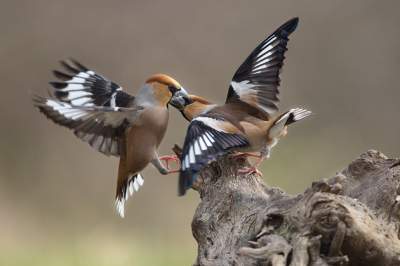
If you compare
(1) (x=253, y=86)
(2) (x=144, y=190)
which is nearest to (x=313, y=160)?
(2) (x=144, y=190)

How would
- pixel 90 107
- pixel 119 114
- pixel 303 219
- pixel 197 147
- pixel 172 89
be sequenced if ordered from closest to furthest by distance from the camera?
1. pixel 303 219
2. pixel 197 147
3. pixel 90 107
4. pixel 119 114
5. pixel 172 89

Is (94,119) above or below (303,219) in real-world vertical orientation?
above

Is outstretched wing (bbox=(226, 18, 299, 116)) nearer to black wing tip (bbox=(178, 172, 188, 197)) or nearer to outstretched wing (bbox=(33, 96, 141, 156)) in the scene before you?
outstretched wing (bbox=(33, 96, 141, 156))

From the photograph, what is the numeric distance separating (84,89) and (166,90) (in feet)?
0.71

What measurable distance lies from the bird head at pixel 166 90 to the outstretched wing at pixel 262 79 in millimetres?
128

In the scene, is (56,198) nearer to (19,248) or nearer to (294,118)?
(19,248)

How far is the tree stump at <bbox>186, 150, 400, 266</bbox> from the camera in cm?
171

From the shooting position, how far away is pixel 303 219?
1741 mm

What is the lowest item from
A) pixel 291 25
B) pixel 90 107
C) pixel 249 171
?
pixel 249 171

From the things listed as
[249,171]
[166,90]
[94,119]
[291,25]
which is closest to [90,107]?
[94,119]

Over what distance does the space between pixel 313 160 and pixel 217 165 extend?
2.20m

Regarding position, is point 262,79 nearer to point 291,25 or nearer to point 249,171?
point 291,25

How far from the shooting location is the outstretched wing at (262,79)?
2.23 metres

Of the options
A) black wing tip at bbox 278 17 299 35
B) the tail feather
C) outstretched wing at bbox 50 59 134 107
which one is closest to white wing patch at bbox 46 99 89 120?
outstretched wing at bbox 50 59 134 107
